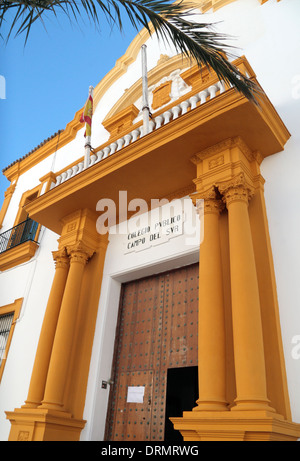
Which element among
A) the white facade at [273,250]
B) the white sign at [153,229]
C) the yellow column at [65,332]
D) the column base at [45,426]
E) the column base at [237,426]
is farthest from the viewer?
the white sign at [153,229]

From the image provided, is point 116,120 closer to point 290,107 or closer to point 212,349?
point 290,107

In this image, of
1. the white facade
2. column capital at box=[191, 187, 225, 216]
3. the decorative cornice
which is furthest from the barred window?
the decorative cornice

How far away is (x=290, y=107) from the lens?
5223 millimetres

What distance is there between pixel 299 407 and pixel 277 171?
282 cm

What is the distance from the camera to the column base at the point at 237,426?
2.97 meters

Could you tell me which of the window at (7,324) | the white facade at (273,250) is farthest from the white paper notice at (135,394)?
the window at (7,324)

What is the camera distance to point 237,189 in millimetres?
4438

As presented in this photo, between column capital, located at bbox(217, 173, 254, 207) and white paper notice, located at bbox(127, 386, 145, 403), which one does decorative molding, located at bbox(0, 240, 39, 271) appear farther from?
column capital, located at bbox(217, 173, 254, 207)

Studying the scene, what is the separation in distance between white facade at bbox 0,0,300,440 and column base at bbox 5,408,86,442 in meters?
0.21

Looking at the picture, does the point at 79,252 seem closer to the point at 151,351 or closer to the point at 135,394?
the point at 151,351

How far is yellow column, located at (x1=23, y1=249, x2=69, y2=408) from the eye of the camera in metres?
5.44

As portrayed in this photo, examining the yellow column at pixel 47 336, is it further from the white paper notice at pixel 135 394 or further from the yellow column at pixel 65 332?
the white paper notice at pixel 135 394

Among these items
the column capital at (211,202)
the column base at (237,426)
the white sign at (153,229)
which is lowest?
the column base at (237,426)

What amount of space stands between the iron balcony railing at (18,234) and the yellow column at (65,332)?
304 centimetres
